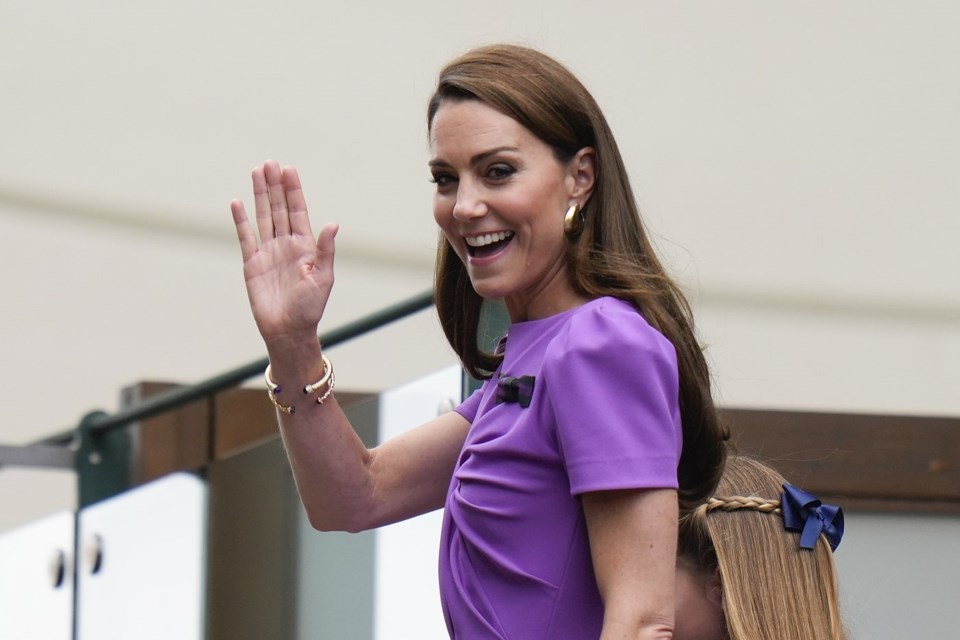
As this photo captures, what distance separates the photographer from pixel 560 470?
153cm

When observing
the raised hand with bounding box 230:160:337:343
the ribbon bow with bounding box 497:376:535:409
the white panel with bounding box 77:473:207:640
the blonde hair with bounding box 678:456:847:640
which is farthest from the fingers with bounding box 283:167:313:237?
the white panel with bounding box 77:473:207:640

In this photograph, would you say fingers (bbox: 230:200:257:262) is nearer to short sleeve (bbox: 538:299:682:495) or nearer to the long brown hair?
the long brown hair

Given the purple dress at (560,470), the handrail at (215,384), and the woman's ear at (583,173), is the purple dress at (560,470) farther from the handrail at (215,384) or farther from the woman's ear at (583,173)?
the handrail at (215,384)

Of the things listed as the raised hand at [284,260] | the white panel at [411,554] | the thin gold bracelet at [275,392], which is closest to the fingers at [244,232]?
the raised hand at [284,260]

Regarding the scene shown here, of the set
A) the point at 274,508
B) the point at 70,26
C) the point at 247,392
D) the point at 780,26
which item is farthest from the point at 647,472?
the point at 70,26

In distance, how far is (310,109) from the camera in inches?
191

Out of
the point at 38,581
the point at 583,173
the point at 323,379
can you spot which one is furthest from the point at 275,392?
the point at 38,581

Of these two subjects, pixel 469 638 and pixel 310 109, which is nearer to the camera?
pixel 469 638

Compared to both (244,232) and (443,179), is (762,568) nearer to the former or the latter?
(443,179)

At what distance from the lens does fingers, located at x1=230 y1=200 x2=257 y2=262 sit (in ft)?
5.52

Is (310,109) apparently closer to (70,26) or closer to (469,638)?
(70,26)

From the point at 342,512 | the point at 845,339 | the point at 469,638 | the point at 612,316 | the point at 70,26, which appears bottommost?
the point at 469,638

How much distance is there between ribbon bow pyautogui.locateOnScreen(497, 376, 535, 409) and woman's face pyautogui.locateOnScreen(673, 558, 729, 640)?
277 mm

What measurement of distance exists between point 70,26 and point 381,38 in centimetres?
97
